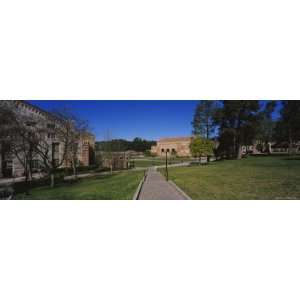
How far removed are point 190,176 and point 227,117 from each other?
1650mm

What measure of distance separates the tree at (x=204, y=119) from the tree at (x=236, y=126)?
20cm

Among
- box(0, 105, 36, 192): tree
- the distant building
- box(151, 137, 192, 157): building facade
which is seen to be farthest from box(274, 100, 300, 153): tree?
box(0, 105, 36, 192): tree

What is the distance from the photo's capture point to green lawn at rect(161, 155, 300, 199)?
3.64 metres

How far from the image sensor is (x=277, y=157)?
14.4ft

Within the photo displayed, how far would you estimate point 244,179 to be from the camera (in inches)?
158

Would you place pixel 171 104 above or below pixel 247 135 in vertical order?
above

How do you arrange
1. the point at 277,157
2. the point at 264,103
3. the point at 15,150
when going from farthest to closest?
1. the point at 277,157
2. the point at 15,150
3. the point at 264,103

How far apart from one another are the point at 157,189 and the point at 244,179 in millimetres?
1968

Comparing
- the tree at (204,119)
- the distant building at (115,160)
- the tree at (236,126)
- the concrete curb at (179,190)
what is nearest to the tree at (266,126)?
the tree at (236,126)

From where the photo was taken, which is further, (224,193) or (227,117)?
(227,117)
